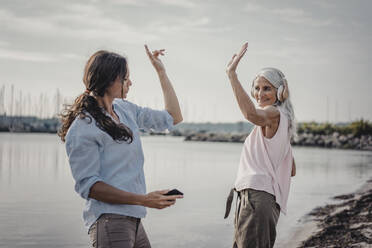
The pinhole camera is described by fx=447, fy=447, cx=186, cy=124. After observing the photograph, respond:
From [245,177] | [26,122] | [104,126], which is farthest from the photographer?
[26,122]

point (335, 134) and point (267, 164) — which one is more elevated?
point (267, 164)

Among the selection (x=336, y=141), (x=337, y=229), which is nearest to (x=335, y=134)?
(x=336, y=141)

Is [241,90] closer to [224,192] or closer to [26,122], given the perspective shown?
[224,192]

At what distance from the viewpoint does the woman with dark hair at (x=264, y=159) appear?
124 inches

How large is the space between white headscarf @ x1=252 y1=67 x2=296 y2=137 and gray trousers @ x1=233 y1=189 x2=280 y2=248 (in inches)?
21.8

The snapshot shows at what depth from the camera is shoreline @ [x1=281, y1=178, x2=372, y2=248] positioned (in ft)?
23.9

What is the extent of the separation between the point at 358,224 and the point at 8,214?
29.4ft

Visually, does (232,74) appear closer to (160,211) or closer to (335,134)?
(160,211)

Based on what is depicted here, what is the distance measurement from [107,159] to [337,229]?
24.2 feet

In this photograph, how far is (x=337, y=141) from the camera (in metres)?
68.5

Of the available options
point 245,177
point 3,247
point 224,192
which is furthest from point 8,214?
point 245,177

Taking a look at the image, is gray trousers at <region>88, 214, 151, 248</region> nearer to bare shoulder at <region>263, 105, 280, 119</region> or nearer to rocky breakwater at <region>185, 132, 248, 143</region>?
bare shoulder at <region>263, 105, 280, 119</region>

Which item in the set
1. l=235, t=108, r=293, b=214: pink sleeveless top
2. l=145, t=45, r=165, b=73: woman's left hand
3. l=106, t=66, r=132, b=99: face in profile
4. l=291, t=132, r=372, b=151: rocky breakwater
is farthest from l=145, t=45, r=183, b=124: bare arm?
l=291, t=132, r=372, b=151: rocky breakwater

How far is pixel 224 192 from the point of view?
1781cm
